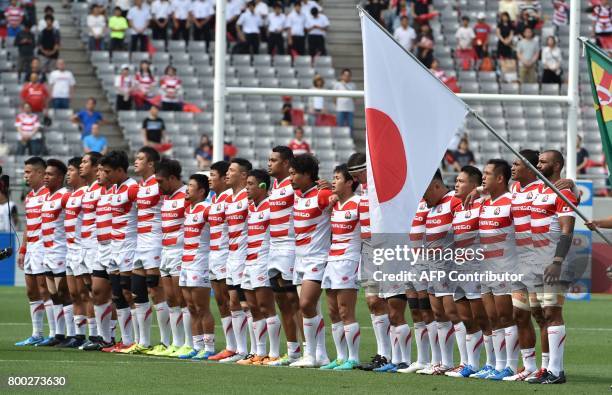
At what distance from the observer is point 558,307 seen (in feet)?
44.2

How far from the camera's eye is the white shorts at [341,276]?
14648mm

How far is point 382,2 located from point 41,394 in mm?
23415

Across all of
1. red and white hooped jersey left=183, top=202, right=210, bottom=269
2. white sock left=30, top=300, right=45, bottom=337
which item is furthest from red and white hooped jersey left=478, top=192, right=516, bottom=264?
white sock left=30, top=300, right=45, bottom=337

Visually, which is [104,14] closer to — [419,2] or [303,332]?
[419,2]

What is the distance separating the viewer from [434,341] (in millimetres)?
14500

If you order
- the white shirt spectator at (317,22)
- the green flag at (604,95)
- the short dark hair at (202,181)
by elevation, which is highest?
the white shirt spectator at (317,22)

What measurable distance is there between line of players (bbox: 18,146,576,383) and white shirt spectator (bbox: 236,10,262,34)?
15.7 metres

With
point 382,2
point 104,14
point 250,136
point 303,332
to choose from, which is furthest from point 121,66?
point 303,332

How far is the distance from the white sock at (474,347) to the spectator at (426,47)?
19.9 metres

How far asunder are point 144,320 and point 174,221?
1.18 metres

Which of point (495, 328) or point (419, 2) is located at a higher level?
point (419, 2)

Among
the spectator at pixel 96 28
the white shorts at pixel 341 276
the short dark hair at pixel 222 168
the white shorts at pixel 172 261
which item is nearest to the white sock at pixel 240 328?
the white shorts at pixel 172 261

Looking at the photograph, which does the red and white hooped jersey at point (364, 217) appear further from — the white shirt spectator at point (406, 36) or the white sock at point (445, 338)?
the white shirt spectator at point (406, 36)

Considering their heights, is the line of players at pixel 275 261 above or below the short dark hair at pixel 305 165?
below
